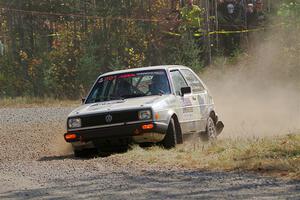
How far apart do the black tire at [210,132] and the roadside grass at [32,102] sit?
14342mm

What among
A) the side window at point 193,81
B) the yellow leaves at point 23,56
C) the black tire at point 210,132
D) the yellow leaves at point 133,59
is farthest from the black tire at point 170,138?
the yellow leaves at point 23,56

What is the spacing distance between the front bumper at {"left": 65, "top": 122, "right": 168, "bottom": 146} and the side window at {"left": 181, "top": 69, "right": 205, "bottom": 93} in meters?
2.03

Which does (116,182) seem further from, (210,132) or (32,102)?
(32,102)

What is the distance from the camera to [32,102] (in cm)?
3134

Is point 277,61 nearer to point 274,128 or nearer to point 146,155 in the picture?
point 274,128

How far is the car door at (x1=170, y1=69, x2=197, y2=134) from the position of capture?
13.4 m

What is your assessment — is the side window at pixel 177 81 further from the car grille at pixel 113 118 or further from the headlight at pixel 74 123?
the headlight at pixel 74 123

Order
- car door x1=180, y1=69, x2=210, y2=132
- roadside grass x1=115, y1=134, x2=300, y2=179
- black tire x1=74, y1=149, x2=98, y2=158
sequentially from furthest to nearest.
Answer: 1. car door x1=180, y1=69, x2=210, y2=132
2. black tire x1=74, y1=149, x2=98, y2=158
3. roadside grass x1=115, y1=134, x2=300, y2=179

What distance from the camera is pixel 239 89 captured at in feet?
81.7

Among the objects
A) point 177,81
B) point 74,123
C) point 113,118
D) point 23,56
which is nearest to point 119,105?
point 113,118

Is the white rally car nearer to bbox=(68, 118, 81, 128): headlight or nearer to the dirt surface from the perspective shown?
bbox=(68, 118, 81, 128): headlight

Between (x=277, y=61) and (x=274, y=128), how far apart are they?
48.2 ft

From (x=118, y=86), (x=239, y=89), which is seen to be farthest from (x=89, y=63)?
(x=118, y=86)

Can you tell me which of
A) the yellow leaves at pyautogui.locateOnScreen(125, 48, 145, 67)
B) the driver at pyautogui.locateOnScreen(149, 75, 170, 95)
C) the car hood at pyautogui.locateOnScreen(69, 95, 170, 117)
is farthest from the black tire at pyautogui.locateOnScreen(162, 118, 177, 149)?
the yellow leaves at pyautogui.locateOnScreen(125, 48, 145, 67)
